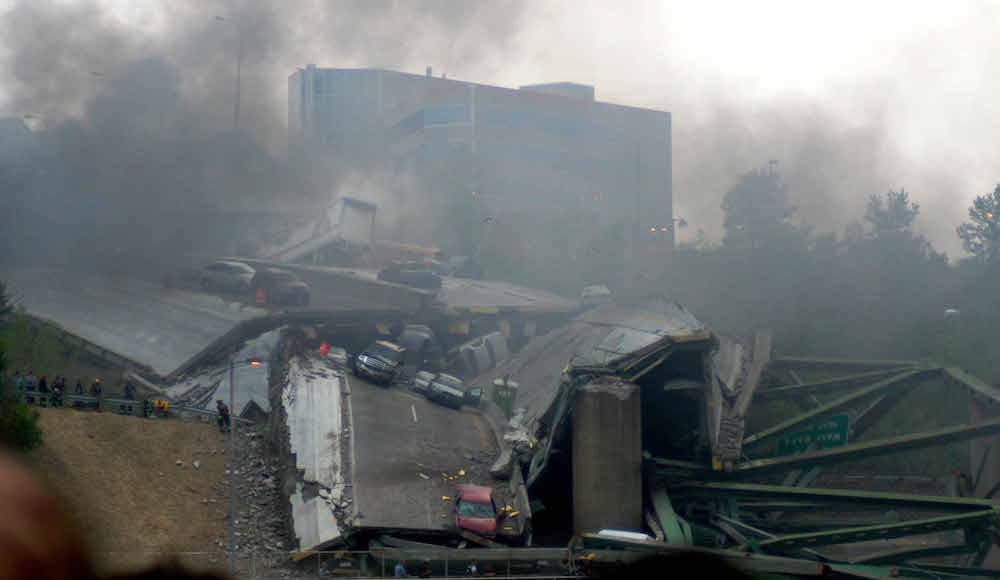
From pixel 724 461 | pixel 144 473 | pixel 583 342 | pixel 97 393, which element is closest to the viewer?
pixel 724 461

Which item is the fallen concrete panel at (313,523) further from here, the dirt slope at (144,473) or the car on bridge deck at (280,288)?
the car on bridge deck at (280,288)

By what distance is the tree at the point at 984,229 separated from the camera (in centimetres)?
4131

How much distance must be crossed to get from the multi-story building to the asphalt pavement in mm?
34494

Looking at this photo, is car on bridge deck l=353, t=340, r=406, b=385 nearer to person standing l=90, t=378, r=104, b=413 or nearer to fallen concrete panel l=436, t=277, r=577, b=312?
fallen concrete panel l=436, t=277, r=577, b=312

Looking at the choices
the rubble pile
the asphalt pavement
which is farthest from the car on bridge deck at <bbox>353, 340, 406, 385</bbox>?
the rubble pile

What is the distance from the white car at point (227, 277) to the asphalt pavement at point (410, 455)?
8.65m

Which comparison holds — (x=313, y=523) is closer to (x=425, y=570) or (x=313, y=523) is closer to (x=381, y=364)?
(x=425, y=570)

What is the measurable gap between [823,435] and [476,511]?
302 inches

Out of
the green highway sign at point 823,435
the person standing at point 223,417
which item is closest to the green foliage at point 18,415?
the person standing at point 223,417

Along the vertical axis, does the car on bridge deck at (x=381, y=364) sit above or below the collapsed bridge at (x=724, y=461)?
above

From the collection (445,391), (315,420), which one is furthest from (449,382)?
(315,420)

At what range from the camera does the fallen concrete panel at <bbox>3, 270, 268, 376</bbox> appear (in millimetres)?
25172

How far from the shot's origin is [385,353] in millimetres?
25578

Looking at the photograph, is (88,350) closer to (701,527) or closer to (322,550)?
(322,550)
